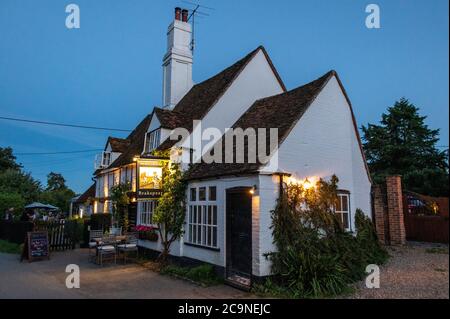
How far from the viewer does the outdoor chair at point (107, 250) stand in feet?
43.3

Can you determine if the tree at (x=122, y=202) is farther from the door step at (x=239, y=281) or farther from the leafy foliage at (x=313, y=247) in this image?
the leafy foliage at (x=313, y=247)

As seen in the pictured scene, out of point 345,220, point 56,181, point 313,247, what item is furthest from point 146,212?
point 56,181

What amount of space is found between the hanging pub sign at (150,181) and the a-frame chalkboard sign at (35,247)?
5344mm

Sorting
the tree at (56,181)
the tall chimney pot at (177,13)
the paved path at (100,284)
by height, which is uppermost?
the tall chimney pot at (177,13)

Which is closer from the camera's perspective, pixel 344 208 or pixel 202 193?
pixel 344 208

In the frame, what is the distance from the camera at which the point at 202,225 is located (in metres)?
11.3

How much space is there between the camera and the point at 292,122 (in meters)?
10.0

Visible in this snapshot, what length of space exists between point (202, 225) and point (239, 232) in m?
1.88

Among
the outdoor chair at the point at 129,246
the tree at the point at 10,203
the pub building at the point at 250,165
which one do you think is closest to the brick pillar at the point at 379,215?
the pub building at the point at 250,165

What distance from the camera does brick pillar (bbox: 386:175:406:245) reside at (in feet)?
40.3

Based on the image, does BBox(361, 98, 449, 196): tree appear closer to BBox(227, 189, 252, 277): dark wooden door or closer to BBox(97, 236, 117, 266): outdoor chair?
BBox(227, 189, 252, 277): dark wooden door

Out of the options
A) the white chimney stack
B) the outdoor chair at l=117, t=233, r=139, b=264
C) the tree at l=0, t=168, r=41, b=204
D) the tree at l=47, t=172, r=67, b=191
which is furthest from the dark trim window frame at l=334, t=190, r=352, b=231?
the tree at l=47, t=172, r=67, b=191

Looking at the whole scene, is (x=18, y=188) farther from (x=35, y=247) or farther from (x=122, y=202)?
(x=35, y=247)

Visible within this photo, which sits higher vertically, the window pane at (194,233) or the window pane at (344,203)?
the window pane at (344,203)
